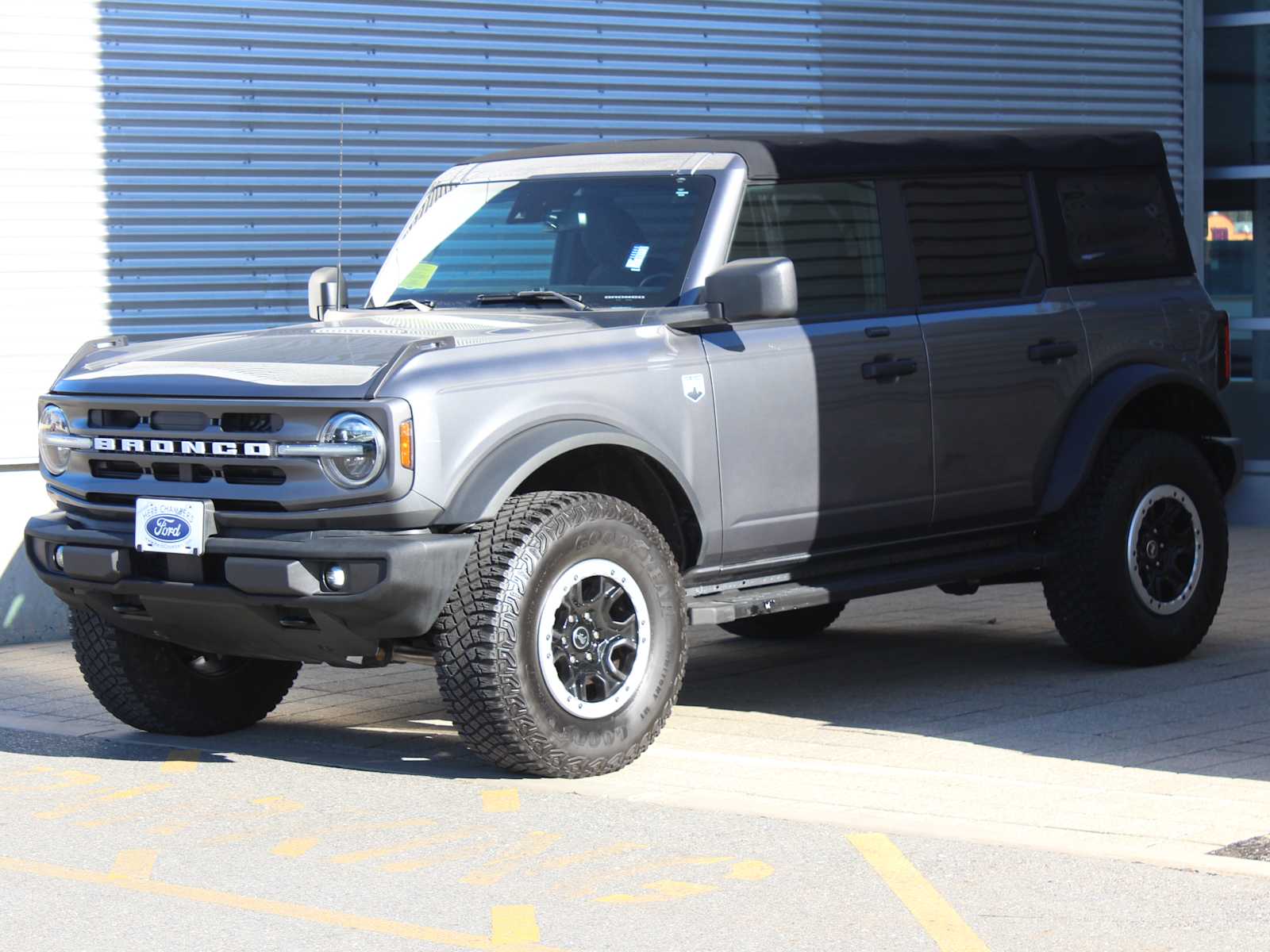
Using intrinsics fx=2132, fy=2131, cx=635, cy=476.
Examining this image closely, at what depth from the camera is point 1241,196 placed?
14945 millimetres

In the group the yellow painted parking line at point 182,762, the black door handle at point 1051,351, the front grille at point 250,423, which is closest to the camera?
the front grille at point 250,423

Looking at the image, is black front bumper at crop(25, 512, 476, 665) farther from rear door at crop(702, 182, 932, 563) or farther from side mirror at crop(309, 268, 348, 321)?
side mirror at crop(309, 268, 348, 321)

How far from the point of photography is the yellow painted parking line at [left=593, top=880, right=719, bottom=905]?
17.3 ft

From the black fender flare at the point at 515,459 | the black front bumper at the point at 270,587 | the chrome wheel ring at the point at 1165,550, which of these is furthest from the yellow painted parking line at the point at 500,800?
the chrome wheel ring at the point at 1165,550

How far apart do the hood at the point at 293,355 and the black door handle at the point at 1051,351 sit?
6.20 ft

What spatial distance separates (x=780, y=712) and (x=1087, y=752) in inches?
53.2

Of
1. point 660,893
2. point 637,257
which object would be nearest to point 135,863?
point 660,893

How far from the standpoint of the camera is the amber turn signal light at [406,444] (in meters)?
6.36

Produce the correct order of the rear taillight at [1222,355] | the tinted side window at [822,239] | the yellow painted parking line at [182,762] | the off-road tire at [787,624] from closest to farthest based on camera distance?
the yellow painted parking line at [182,762] → the tinted side window at [822,239] → the rear taillight at [1222,355] → the off-road tire at [787,624]

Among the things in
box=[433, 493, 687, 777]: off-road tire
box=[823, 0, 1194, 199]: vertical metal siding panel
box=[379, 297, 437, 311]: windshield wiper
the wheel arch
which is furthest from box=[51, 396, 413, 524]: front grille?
box=[823, 0, 1194, 199]: vertical metal siding panel

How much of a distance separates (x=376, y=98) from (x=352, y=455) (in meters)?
5.74

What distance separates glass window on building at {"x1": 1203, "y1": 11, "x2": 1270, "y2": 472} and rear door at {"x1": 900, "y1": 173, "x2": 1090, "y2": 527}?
6.32 meters

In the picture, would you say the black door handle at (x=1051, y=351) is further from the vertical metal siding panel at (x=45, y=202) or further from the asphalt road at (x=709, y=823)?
the vertical metal siding panel at (x=45, y=202)

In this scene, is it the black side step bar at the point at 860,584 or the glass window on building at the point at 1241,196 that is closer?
the black side step bar at the point at 860,584
